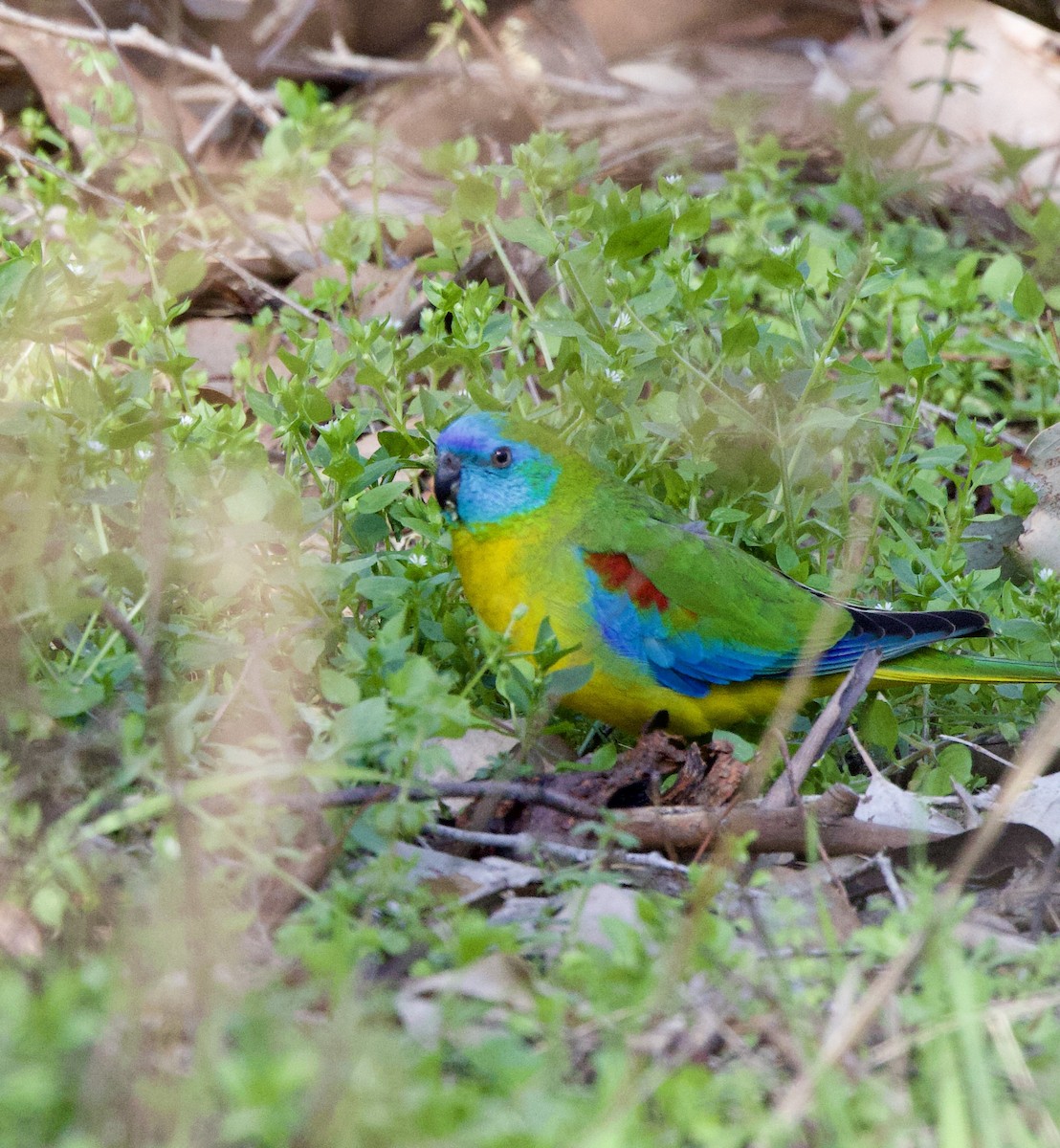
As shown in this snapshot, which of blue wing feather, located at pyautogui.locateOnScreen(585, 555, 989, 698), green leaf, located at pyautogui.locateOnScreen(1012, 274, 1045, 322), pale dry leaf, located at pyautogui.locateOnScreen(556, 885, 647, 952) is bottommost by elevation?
blue wing feather, located at pyautogui.locateOnScreen(585, 555, 989, 698)

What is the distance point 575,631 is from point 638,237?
0.87m

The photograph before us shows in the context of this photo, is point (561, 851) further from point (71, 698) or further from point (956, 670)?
point (956, 670)

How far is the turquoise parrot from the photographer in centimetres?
310

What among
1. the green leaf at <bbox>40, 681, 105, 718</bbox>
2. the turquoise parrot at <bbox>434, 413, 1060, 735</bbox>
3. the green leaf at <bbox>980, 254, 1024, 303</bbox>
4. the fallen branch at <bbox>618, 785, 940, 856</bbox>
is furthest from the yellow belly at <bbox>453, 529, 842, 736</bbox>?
the green leaf at <bbox>980, 254, 1024, 303</bbox>

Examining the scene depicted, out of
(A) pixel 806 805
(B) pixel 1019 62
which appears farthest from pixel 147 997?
(B) pixel 1019 62

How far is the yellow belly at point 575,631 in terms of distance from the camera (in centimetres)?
306

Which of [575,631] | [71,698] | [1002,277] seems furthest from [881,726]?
[1002,277]

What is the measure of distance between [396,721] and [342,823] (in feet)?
0.57

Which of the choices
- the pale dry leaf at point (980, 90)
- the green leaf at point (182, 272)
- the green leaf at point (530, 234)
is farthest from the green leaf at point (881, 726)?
the pale dry leaf at point (980, 90)

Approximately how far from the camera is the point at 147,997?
170cm

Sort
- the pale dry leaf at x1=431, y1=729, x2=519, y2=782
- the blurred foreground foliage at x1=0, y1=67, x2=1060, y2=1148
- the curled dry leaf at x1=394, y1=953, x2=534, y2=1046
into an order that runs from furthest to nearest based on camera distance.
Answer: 1. the pale dry leaf at x1=431, y1=729, x2=519, y2=782
2. the curled dry leaf at x1=394, y1=953, x2=534, y2=1046
3. the blurred foreground foliage at x1=0, y1=67, x2=1060, y2=1148

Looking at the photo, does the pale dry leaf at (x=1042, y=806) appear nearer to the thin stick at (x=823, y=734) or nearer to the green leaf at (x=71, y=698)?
the thin stick at (x=823, y=734)

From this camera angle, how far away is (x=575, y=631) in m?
3.11

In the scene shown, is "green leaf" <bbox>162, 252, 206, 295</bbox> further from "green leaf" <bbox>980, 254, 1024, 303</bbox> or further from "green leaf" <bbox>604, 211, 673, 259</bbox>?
"green leaf" <bbox>980, 254, 1024, 303</bbox>
